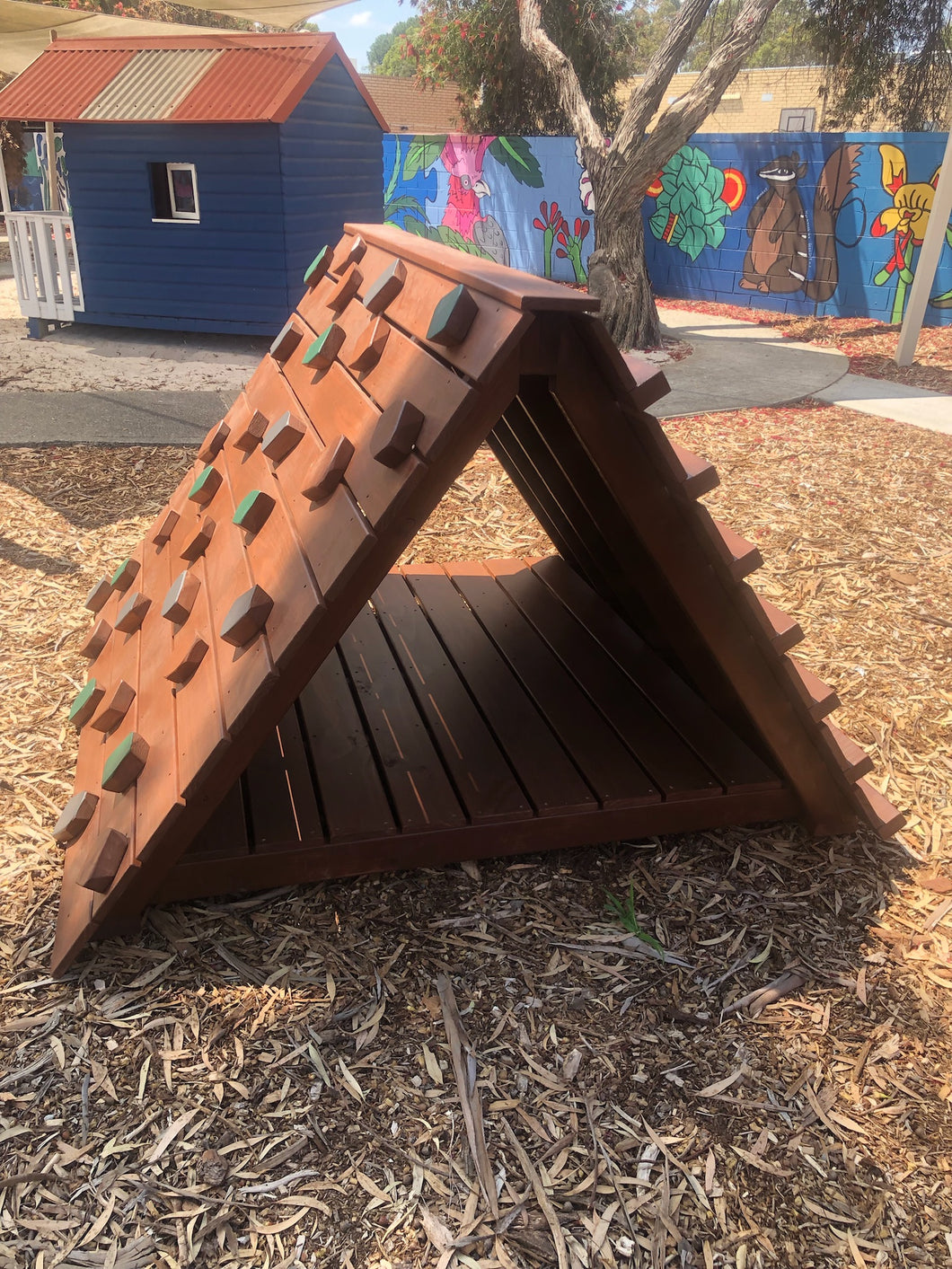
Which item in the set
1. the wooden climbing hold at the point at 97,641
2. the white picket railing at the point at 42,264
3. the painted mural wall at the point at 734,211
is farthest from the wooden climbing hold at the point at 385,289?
the painted mural wall at the point at 734,211

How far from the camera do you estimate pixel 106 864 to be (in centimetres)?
208

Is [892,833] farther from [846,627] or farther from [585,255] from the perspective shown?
[585,255]

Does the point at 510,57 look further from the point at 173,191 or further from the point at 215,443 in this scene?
the point at 215,443

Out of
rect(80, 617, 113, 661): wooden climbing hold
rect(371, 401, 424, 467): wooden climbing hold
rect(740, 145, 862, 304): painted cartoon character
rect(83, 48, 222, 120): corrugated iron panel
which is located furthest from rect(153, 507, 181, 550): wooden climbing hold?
rect(740, 145, 862, 304): painted cartoon character

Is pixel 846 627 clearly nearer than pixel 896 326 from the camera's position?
Yes

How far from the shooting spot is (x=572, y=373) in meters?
1.85

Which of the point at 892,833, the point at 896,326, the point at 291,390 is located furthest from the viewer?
the point at 896,326

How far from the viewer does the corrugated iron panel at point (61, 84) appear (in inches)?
353

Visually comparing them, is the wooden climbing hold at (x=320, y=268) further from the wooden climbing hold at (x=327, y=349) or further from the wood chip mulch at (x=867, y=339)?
the wood chip mulch at (x=867, y=339)

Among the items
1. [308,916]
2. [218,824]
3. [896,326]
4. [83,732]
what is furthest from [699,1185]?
[896,326]

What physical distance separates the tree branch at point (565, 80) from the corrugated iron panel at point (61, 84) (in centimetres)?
464

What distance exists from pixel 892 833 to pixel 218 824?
71.8 inches

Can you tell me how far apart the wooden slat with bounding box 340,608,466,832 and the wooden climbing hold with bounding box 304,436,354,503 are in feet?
2.89

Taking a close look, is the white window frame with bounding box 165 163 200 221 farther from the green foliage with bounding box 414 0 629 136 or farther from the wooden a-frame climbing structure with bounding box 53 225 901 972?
the green foliage with bounding box 414 0 629 136
